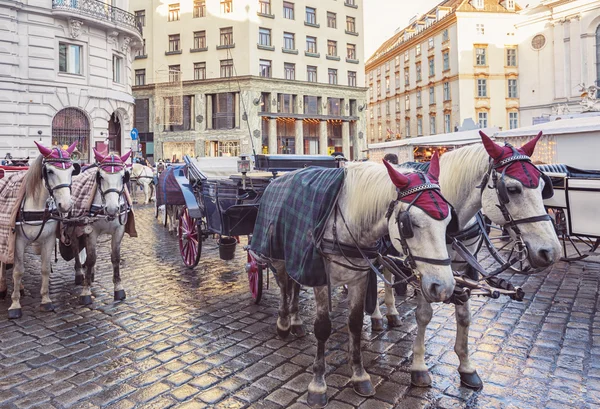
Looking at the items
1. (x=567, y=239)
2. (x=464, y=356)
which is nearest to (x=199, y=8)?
(x=567, y=239)

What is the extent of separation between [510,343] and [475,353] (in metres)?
0.51

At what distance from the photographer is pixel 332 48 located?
3953 cm

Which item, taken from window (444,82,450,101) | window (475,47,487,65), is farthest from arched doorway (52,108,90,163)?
window (475,47,487,65)

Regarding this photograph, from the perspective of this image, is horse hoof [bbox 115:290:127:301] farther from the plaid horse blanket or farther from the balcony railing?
the balcony railing

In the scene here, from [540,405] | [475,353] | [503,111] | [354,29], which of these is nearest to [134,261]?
[475,353]

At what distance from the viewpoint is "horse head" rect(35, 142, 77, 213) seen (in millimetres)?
5438

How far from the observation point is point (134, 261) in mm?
8789

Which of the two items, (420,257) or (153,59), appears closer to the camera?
(420,257)

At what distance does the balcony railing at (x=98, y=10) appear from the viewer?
2249 cm

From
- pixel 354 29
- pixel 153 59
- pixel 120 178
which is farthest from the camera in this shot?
pixel 354 29

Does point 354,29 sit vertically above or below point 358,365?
→ above

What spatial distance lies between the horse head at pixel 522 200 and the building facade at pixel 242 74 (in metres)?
31.9

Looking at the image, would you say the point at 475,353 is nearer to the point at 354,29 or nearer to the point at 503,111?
the point at 354,29

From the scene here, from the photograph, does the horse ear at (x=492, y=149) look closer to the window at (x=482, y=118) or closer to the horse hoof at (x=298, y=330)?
the horse hoof at (x=298, y=330)
